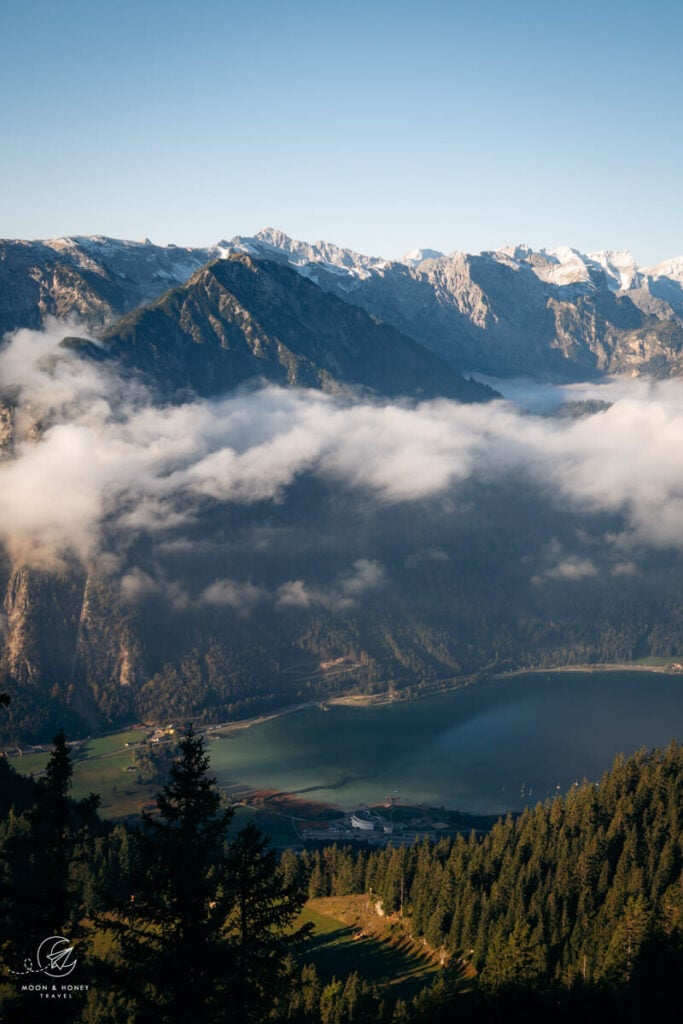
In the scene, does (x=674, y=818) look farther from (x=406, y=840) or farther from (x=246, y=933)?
(x=246, y=933)

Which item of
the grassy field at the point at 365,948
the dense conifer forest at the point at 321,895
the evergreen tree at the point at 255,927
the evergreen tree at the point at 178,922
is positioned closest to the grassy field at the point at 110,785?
the dense conifer forest at the point at 321,895

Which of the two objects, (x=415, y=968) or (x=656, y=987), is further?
(x=415, y=968)

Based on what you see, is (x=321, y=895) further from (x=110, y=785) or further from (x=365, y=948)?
(x=110, y=785)

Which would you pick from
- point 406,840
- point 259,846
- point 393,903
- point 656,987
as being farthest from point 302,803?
point 259,846

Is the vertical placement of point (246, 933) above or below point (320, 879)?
above

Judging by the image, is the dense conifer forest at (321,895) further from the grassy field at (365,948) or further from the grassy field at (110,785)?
the grassy field at (110,785)

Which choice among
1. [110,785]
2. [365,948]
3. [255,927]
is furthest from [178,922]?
[110,785]

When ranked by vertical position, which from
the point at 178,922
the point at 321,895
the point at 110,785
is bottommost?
the point at 321,895
